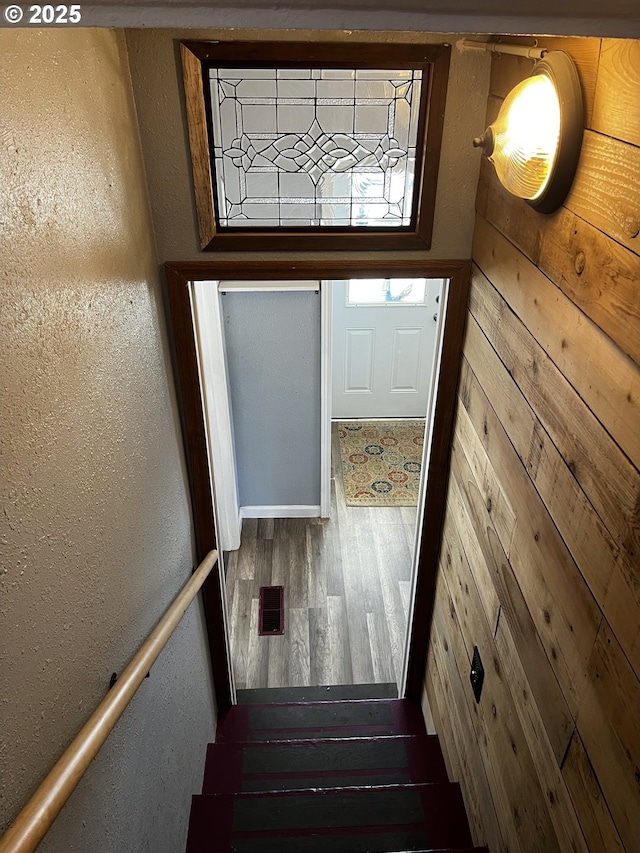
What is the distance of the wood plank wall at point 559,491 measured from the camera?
1.08 m

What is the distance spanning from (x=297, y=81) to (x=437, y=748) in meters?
2.49

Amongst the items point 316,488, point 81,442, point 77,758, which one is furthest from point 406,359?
point 77,758

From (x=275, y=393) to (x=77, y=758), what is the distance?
278 cm

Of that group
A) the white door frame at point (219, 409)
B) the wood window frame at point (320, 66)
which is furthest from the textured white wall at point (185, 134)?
the white door frame at point (219, 409)

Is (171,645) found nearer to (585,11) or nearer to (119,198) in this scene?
(119,198)

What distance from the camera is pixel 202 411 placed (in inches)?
89.2

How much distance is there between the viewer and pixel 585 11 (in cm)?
75

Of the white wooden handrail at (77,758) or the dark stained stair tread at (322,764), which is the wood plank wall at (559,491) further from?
the white wooden handrail at (77,758)

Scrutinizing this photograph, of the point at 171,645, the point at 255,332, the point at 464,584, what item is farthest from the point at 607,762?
the point at 255,332

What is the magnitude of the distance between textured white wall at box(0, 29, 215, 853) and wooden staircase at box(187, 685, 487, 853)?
32 centimetres

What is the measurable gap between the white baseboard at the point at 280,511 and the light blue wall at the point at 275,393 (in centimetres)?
3

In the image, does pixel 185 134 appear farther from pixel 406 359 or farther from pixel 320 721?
pixel 406 359

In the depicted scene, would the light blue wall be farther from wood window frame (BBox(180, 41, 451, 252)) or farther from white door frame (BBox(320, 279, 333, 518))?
wood window frame (BBox(180, 41, 451, 252))

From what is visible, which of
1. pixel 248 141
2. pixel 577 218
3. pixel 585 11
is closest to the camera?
pixel 585 11
